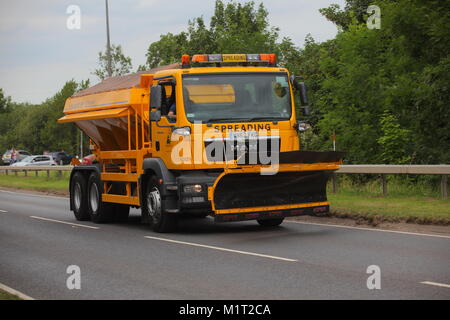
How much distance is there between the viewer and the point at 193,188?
1335 cm

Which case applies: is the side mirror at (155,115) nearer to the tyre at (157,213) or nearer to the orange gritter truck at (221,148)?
the orange gritter truck at (221,148)

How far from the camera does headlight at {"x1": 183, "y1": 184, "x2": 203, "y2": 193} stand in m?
13.4

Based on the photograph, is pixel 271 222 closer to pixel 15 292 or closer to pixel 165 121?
pixel 165 121

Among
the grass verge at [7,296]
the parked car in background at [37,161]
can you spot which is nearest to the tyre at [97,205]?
the grass verge at [7,296]

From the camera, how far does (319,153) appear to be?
45.1 ft

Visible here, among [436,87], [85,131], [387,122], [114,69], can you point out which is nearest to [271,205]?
[85,131]

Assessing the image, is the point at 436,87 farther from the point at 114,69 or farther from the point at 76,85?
the point at 76,85

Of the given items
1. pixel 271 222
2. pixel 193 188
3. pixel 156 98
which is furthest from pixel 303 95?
pixel 193 188

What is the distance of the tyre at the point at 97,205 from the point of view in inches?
674

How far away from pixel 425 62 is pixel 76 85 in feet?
183

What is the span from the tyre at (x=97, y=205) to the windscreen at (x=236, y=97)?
13.8 ft

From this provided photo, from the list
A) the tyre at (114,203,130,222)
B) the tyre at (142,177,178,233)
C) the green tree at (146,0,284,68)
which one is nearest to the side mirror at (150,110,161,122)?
the tyre at (142,177,178,233)
